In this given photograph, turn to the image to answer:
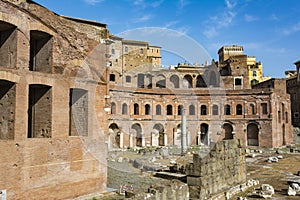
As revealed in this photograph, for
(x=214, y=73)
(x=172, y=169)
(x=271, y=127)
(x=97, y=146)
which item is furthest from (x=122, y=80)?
(x=97, y=146)

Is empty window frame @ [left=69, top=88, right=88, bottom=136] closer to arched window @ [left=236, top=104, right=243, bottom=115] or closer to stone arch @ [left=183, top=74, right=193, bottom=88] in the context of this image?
arched window @ [left=236, top=104, right=243, bottom=115]

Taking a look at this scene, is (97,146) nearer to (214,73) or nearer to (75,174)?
(75,174)

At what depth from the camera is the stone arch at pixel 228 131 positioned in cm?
3968

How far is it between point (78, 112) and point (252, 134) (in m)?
31.2

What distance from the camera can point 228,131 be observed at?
40000 millimetres

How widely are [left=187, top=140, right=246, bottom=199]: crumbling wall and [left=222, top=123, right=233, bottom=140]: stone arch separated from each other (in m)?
25.0

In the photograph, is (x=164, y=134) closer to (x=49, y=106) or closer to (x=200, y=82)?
(x=200, y=82)

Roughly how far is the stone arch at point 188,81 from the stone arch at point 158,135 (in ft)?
44.3

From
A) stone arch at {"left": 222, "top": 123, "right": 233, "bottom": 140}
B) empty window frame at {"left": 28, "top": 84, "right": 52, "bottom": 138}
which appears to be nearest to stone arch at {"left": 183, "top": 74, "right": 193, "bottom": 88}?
stone arch at {"left": 222, "top": 123, "right": 233, "bottom": 140}

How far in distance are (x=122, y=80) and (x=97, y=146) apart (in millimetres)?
33862

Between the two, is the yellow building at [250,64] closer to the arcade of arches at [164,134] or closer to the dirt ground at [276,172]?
the arcade of arches at [164,134]

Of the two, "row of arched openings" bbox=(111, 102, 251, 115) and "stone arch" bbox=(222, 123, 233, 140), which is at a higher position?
"row of arched openings" bbox=(111, 102, 251, 115)

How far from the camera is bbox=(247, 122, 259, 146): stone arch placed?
3828 cm

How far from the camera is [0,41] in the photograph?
10547 mm
